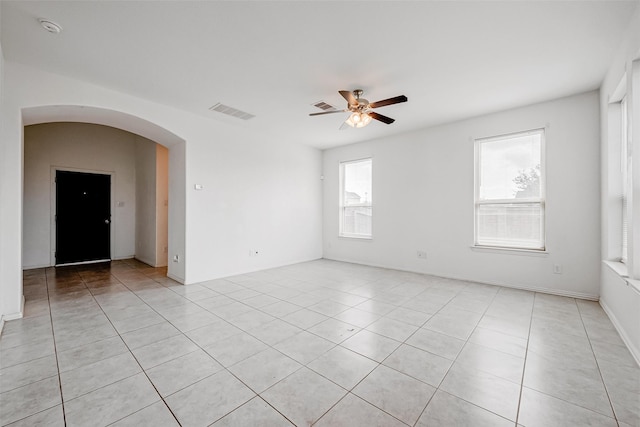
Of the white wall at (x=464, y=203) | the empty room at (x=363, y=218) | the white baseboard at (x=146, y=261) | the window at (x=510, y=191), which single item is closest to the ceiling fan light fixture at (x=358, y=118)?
the empty room at (x=363, y=218)

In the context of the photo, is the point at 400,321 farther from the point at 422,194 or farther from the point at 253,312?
the point at 422,194

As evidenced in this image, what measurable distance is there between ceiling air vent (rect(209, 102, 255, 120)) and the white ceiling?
0.80 ft

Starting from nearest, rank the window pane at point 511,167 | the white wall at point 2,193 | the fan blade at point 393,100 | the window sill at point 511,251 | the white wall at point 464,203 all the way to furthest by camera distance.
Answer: the white wall at point 2,193, the fan blade at point 393,100, the white wall at point 464,203, the window sill at point 511,251, the window pane at point 511,167

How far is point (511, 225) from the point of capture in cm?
429

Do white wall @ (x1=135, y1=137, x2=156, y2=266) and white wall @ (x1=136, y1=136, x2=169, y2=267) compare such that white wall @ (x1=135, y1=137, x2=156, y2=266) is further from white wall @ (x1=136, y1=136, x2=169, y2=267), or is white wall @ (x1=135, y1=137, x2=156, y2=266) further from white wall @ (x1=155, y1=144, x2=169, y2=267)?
white wall @ (x1=155, y1=144, x2=169, y2=267)

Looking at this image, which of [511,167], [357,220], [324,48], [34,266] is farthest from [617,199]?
[34,266]

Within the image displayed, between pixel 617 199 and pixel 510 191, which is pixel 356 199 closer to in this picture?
pixel 510 191

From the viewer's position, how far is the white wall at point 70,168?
559 centimetres

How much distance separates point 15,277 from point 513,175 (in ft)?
22.7

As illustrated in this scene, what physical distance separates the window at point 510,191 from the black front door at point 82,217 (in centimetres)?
843

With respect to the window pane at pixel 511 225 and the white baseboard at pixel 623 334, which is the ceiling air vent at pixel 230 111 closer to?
the window pane at pixel 511 225

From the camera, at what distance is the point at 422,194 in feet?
17.0

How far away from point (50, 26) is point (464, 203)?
Result: 5.73m

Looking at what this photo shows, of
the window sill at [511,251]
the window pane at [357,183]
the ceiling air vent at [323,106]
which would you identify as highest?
the ceiling air vent at [323,106]
